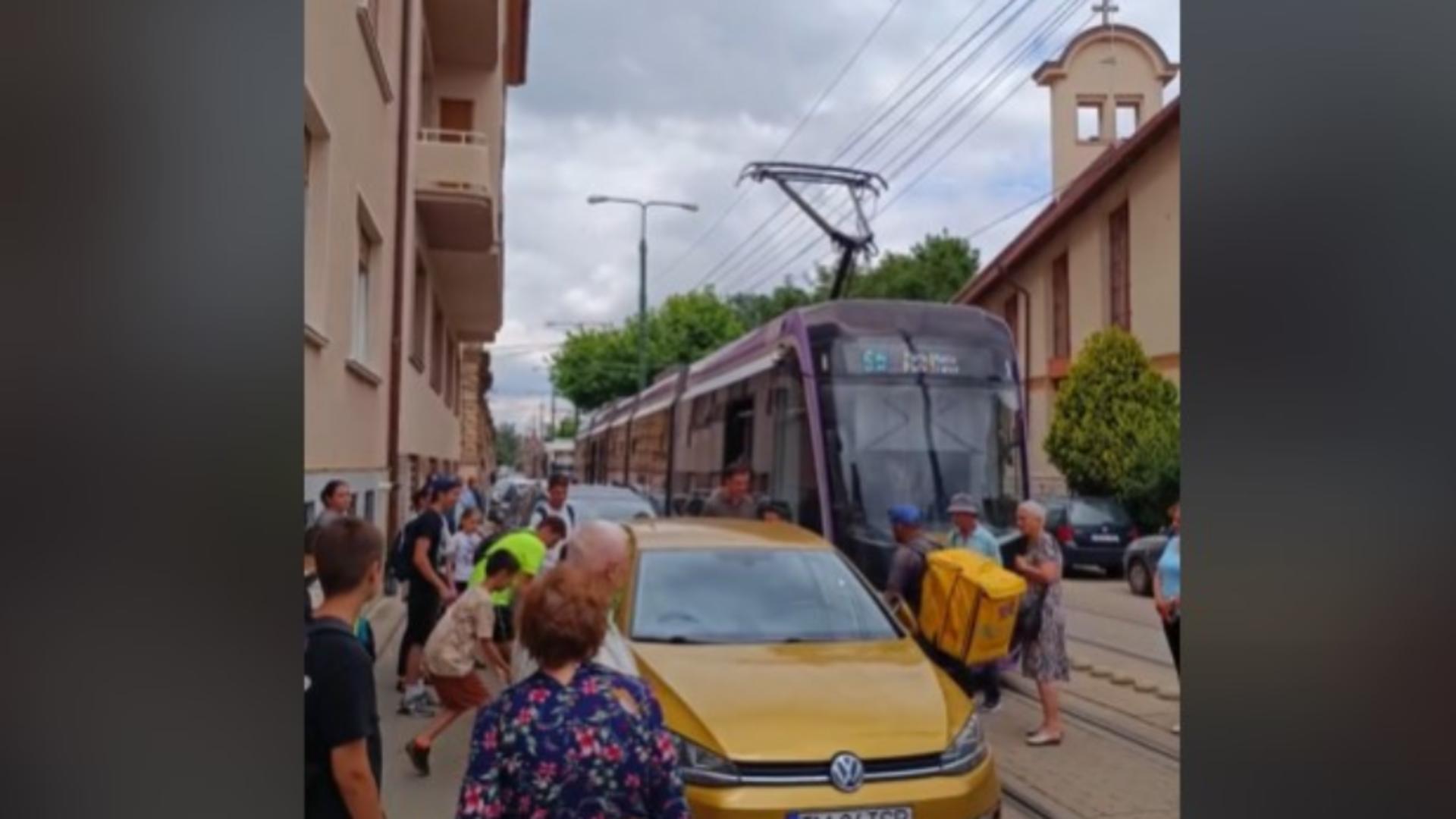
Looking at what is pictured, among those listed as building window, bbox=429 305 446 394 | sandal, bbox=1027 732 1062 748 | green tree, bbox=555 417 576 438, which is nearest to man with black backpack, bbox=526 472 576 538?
sandal, bbox=1027 732 1062 748

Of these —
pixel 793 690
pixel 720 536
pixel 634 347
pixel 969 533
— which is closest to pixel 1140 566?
pixel 969 533

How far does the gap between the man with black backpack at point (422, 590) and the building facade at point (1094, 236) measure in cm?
1548

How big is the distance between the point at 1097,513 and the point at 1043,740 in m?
14.2

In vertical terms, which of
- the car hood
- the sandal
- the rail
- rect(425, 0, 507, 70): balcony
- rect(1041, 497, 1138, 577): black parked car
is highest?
rect(425, 0, 507, 70): balcony

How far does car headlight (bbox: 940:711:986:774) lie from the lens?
4.94 m

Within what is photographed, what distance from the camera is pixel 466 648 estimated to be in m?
6.94

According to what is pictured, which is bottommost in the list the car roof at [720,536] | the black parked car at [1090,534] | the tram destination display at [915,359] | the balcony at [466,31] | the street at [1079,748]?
the street at [1079,748]

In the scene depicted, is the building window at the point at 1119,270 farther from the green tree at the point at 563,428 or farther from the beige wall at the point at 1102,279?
the green tree at the point at 563,428

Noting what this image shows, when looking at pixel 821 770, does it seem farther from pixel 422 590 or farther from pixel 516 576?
pixel 422 590

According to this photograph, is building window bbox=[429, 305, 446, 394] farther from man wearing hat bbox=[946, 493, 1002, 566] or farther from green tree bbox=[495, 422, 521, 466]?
green tree bbox=[495, 422, 521, 466]

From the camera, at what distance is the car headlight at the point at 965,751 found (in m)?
4.94

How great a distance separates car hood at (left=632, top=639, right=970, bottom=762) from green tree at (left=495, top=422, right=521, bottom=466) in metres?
112
